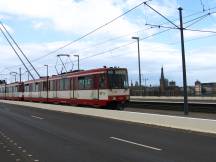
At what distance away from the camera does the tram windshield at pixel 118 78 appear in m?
36.3

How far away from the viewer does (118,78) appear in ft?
121

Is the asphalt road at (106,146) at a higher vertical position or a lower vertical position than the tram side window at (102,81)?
lower

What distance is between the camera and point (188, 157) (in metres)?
12.2

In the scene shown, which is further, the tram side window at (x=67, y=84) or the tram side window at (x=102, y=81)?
the tram side window at (x=67, y=84)

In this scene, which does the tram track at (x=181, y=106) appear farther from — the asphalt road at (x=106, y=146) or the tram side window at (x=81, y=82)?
the asphalt road at (x=106, y=146)

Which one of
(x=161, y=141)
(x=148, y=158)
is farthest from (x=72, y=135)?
(x=148, y=158)

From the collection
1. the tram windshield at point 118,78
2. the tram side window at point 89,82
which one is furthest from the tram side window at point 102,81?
the tram side window at point 89,82

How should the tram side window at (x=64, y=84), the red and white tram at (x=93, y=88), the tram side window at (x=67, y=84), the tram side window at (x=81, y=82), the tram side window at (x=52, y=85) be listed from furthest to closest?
the tram side window at (x=52, y=85) < the tram side window at (x=64, y=84) < the tram side window at (x=67, y=84) < the tram side window at (x=81, y=82) < the red and white tram at (x=93, y=88)

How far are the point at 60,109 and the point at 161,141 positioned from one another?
82.4ft

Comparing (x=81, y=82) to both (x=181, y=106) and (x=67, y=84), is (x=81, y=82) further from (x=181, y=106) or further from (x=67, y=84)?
(x=181, y=106)

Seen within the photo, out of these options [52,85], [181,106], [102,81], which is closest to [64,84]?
[52,85]

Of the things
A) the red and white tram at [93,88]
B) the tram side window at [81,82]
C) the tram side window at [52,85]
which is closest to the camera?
the red and white tram at [93,88]

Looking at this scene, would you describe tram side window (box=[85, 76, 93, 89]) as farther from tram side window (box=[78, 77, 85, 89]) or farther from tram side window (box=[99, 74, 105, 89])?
tram side window (box=[99, 74, 105, 89])

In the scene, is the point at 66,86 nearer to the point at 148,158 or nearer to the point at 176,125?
the point at 176,125
